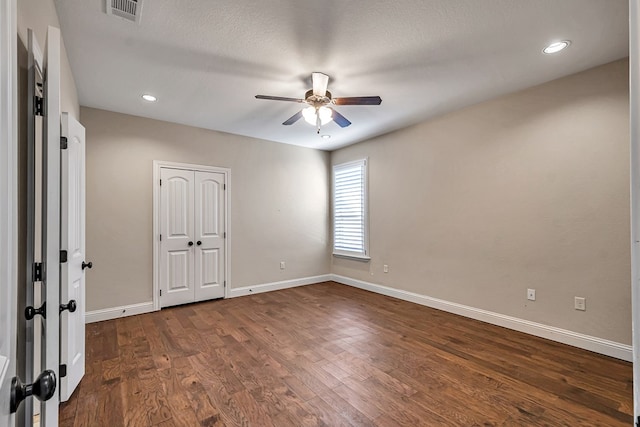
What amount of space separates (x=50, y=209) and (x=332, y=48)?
2226 millimetres

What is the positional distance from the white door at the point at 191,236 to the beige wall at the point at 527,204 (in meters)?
2.87

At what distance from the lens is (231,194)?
4.82m

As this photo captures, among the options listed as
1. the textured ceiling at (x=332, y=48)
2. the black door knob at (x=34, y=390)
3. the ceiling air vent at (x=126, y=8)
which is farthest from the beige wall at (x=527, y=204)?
the black door knob at (x=34, y=390)

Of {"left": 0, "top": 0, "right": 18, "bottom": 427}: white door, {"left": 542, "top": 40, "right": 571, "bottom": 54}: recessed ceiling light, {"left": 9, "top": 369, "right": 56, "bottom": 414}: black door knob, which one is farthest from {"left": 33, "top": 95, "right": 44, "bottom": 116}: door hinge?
{"left": 542, "top": 40, "right": 571, "bottom": 54}: recessed ceiling light

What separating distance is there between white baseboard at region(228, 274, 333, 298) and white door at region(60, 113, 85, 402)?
2514 millimetres

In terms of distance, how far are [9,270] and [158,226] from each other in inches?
147

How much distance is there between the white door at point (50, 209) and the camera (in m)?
1.21

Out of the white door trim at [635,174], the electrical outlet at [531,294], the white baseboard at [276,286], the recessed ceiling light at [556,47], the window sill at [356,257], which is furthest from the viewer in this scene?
the window sill at [356,257]

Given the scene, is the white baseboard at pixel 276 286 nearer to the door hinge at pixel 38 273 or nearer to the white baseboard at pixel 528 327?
the white baseboard at pixel 528 327

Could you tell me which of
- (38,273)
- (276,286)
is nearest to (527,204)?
(276,286)

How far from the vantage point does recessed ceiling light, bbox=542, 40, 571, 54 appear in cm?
241

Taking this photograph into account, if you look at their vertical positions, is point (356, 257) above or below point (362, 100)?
below

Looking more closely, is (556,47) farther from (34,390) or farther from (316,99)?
(34,390)

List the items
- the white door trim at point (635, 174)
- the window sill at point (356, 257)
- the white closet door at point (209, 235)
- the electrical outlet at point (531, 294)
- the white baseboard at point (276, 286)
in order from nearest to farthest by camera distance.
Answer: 1. the white door trim at point (635, 174)
2. the electrical outlet at point (531, 294)
3. the white closet door at point (209, 235)
4. the white baseboard at point (276, 286)
5. the window sill at point (356, 257)
